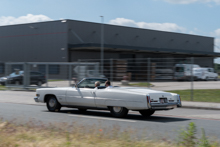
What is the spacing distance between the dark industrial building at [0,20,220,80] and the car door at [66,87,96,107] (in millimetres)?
29074

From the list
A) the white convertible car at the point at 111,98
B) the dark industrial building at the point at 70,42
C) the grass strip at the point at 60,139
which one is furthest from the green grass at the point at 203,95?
the dark industrial building at the point at 70,42

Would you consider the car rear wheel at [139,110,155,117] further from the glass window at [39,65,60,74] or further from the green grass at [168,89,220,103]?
the glass window at [39,65,60,74]

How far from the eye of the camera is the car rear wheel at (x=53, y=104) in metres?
13.4

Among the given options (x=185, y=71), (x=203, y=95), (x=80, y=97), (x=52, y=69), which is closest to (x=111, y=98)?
(x=80, y=97)

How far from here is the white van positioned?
18.3 metres

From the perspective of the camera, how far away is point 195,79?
1866 centimetres

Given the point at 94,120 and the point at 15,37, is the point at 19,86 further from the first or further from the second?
the point at 15,37

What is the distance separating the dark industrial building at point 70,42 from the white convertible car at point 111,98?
2862 centimetres

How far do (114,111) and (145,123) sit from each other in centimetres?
154

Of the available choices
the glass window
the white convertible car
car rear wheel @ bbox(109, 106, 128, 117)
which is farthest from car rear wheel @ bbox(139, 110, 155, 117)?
the glass window

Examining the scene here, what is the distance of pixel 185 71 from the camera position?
62.9 feet

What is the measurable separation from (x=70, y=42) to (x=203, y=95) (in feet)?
86.7

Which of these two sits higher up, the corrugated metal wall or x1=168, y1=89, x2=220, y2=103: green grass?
the corrugated metal wall

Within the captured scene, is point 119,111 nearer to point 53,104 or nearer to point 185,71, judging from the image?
point 53,104
